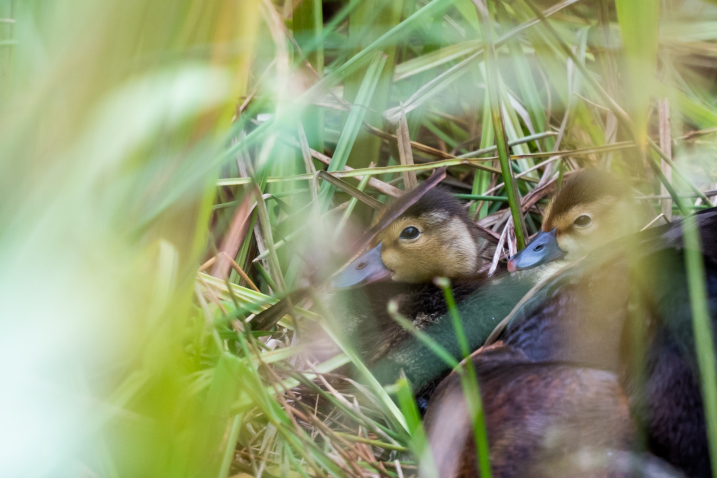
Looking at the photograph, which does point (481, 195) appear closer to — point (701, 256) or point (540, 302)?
point (540, 302)

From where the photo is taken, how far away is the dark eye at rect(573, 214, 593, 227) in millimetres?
1548

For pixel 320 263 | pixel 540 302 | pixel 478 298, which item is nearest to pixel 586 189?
pixel 478 298

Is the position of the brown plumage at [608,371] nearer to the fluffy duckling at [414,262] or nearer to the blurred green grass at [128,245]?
the blurred green grass at [128,245]

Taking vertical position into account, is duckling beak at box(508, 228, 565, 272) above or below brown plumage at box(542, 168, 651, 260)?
below

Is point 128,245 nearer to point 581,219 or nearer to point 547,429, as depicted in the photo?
point 547,429

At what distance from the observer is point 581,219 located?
155 centimetres

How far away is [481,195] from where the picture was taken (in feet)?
5.49

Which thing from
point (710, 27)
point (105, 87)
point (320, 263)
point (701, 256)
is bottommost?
point (320, 263)

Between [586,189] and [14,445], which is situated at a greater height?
[14,445]

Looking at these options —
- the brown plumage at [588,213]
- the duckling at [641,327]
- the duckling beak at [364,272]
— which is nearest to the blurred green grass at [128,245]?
the duckling at [641,327]

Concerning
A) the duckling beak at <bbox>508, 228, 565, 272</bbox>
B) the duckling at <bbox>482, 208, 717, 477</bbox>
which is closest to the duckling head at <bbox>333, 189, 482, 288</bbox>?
the duckling beak at <bbox>508, 228, 565, 272</bbox>

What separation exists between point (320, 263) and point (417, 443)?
63 cm

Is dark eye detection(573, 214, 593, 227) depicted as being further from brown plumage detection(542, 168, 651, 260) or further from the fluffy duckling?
the fluffy duckling

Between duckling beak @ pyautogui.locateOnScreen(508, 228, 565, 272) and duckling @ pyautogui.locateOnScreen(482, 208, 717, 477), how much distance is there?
39 centimetres
